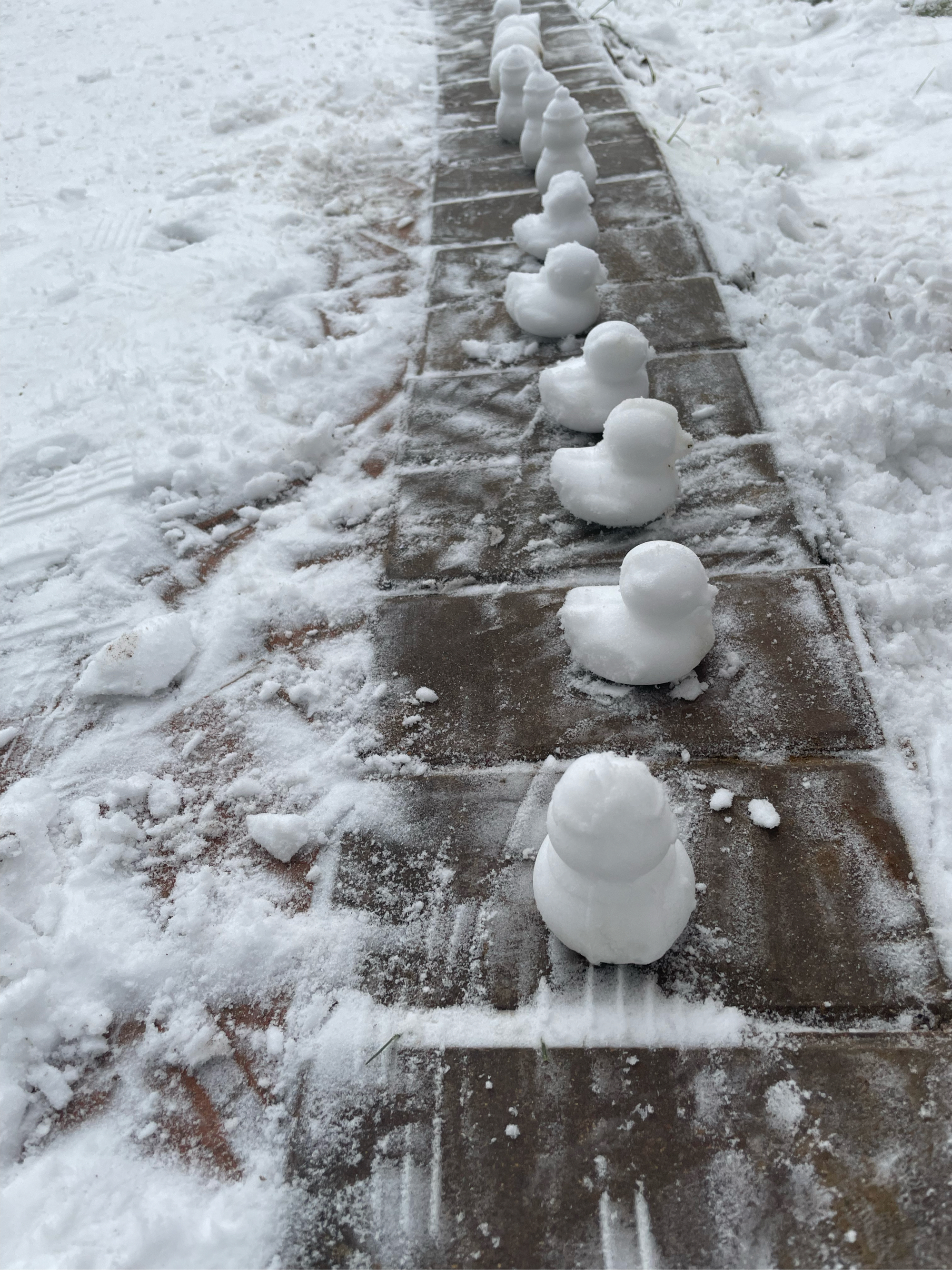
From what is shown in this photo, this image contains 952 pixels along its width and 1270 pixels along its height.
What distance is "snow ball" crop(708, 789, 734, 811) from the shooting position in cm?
167

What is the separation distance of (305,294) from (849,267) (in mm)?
2100

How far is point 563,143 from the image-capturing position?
11.8 ft

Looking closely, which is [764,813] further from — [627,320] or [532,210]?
[532,210]

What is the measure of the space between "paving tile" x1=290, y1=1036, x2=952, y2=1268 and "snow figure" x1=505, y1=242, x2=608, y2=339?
2.39 metres

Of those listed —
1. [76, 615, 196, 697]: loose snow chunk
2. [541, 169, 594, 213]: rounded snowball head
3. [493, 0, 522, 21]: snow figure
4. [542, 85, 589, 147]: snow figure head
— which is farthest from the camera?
[493, 0, 522, 21]: snow figure

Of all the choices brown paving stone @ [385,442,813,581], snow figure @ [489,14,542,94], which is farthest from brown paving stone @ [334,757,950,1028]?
snow figure @ [489,14,542,94]

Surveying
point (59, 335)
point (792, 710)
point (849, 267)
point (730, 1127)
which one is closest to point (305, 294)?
point (59, 335)

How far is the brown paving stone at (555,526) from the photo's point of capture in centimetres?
222

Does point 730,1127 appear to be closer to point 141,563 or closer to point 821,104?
point 141,563

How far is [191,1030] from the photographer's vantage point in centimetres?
146

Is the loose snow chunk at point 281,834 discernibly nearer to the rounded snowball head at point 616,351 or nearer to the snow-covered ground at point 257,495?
the snow-covered ground at point 257,495

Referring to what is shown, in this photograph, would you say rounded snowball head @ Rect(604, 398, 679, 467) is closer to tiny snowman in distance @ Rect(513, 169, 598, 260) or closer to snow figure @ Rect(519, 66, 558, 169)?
tiny snowman in distance @ Rect(513, 169, 598, 260)

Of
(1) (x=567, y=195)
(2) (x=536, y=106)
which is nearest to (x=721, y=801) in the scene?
(1) (x=567, y=195)

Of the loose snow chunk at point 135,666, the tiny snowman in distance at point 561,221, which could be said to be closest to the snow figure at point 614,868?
the loose snow chunk at point 135,666
